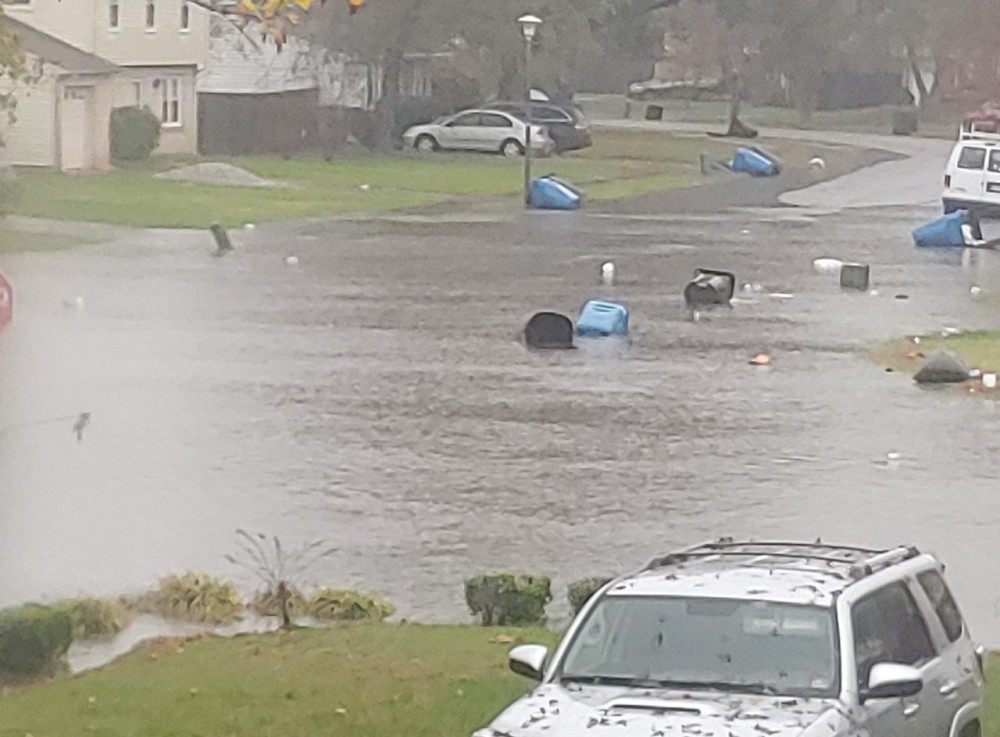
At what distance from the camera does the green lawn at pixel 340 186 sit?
4669 centimetres

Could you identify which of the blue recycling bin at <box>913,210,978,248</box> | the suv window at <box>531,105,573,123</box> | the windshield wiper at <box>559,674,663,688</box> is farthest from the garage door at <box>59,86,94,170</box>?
the windshield wiper at <box>559,674,663,688</box>

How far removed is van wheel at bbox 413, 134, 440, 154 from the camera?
2670 inches

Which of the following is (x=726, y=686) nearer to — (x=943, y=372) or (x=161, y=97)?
(x=943, y=372)

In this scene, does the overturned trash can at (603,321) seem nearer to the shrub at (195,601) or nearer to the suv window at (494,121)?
the shrub at (195,601)

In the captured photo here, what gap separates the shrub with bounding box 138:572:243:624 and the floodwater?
0.67 metres

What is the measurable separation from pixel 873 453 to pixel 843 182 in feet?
135

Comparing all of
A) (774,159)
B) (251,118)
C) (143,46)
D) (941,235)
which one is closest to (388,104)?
(251,118)

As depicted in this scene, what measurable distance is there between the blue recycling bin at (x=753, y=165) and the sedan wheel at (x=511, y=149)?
19.4 ft

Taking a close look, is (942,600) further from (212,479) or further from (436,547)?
(212,479)

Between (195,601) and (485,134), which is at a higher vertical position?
(485,134)

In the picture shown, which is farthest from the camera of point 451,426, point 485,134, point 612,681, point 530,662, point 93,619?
point 485,134

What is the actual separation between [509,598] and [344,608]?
106 cm

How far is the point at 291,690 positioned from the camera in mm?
12000

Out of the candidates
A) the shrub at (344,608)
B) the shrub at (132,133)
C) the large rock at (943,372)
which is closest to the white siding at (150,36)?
the shrub at (132,133)
